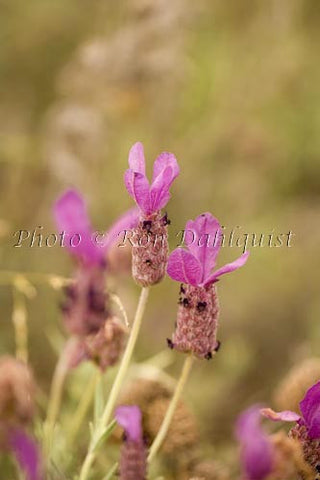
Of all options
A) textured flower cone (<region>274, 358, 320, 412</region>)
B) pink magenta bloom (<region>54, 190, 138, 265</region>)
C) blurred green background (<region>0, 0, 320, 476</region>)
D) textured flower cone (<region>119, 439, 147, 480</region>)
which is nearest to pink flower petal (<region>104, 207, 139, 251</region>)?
pink magenta bloom (<region>54, 190, 138, 265</region>)

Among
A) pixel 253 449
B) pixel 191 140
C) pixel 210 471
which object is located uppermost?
pixel 191 140

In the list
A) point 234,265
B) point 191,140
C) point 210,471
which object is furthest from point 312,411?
point 191,140

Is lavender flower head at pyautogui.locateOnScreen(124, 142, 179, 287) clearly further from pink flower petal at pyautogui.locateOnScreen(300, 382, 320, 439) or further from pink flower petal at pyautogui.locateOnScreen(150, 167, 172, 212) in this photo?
pink flower petal at pyautogui.locateOnScreen(300, 382, 320, 439)

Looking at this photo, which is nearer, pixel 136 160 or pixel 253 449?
pixel 253 449

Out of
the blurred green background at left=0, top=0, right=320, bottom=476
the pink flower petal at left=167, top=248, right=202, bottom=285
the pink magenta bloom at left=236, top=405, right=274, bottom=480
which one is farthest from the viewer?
the blurred green background at left=0, top=0, right=320, bottom=476

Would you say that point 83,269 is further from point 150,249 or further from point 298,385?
point 298,385

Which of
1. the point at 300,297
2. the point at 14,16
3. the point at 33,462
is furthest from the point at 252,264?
the point at 33,462

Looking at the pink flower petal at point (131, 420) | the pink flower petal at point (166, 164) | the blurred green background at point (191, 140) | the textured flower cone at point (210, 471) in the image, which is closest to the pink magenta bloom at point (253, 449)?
the pink flower petal at point (131, 420)
